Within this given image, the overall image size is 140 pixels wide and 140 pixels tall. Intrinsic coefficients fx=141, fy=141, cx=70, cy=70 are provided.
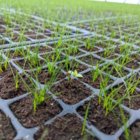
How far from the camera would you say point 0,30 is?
156 cm

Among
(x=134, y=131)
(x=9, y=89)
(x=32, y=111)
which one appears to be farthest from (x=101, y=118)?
(x=9, y=89)

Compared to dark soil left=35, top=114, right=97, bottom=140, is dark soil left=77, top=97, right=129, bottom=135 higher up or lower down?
higher up

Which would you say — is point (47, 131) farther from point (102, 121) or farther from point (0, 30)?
point (0, 30)

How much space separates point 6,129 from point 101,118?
0.38 metres

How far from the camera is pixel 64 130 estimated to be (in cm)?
54

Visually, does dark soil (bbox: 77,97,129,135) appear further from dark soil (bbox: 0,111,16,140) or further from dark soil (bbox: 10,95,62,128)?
dark soil (bbox: 0,111,16,140)

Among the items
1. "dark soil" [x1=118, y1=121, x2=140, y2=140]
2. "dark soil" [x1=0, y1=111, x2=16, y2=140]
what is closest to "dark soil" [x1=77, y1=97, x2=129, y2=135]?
"dark soil" [x1=118, y1=121, x2=140, y2=140]

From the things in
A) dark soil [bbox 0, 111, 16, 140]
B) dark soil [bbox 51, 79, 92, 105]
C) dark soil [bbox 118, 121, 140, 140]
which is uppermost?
dark soil [bbox 51, 79, 92, 105]

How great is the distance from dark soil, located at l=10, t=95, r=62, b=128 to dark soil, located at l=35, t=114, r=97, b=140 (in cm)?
4

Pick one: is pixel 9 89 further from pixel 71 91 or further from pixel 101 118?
pixel 101 118

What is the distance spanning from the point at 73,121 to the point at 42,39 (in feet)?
3.50

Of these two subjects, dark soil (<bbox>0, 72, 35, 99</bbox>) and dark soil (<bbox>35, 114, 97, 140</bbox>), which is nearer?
dark soil (<bbox>35, 114, 97, 140</bbox>)

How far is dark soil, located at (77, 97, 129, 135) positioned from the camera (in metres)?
0.56

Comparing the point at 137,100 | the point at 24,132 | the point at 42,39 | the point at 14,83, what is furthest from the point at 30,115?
the point at 42,39
